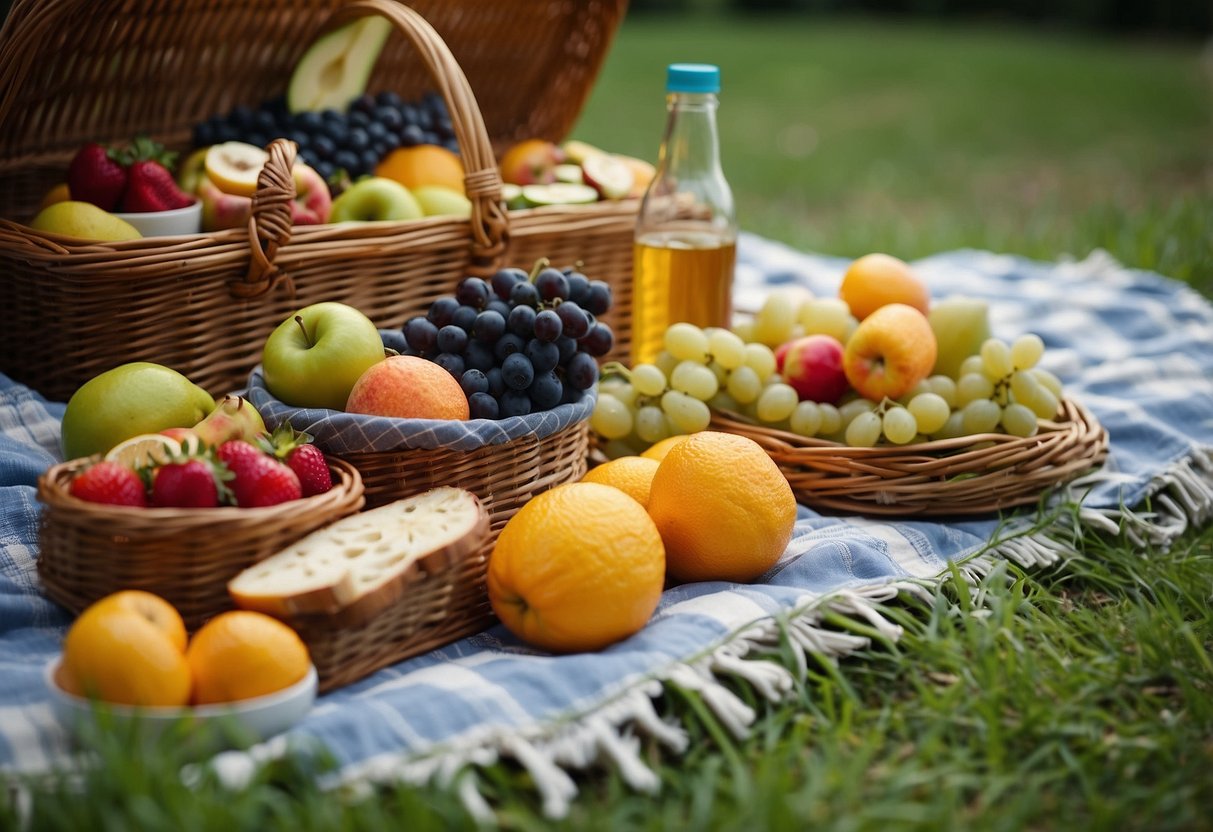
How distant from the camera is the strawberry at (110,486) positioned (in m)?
1.39

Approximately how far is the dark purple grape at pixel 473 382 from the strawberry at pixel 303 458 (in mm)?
263

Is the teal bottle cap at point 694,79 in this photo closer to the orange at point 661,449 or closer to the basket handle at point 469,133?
the basket handle at point 469,133

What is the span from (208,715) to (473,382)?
2.09 ft

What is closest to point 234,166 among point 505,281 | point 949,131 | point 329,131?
point 329,131

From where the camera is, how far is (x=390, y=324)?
2193 millimetres

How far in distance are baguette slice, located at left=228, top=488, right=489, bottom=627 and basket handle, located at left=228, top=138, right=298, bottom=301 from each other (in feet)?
1.89

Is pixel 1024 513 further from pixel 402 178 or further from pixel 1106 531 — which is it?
pixel 402 178

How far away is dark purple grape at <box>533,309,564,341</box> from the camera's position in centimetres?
172

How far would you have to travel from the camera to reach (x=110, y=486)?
139 cm

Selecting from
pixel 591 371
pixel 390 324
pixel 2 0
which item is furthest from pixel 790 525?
pixel 2 0

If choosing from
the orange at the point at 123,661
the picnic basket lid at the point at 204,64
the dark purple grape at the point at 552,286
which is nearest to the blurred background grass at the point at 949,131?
the picnic basket lid at the point at 204,64

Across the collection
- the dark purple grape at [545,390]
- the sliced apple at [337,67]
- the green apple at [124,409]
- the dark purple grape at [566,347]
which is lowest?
the green apple at [124,409]

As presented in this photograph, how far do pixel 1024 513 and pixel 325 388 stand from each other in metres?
1.21

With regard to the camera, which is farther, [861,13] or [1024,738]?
[861,13]
